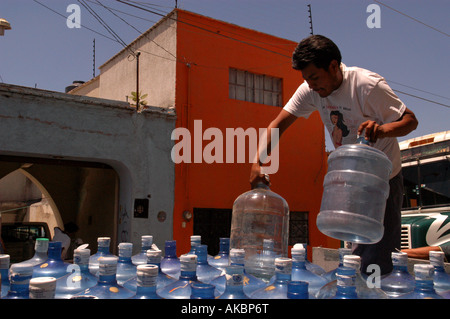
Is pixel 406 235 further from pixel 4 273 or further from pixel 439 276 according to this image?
pixel 4 273

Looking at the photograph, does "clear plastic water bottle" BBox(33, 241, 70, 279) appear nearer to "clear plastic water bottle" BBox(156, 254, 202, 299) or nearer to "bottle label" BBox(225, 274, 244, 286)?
"clear plastic water bottle" BBox(156, 254, 202, 299)

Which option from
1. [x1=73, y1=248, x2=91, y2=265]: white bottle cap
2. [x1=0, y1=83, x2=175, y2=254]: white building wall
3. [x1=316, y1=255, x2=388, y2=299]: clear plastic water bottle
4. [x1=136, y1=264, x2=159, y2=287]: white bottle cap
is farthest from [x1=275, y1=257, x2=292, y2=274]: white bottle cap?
[x1=0, y1=83, x2=175, y2=254]: white building wall

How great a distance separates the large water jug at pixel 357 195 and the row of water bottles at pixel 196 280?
23cm

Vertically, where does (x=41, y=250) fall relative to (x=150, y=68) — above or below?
below

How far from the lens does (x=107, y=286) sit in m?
1.79

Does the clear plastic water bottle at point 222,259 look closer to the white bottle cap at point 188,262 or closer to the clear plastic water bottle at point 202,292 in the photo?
the white bottle cap at point 188,262

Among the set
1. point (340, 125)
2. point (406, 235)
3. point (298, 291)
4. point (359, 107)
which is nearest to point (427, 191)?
point (406, 235)

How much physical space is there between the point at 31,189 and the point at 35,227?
52.1ft

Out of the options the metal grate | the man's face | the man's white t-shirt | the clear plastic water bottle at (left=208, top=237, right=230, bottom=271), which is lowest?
the metal grate

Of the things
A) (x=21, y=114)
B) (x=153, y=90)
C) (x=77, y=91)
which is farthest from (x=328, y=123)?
(x=77, y=91)

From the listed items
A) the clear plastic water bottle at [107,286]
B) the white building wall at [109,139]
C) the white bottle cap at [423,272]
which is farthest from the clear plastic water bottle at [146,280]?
the white building wall at [109,139]

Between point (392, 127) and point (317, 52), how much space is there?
618 mm

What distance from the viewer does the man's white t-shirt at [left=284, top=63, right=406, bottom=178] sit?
249 centimetres

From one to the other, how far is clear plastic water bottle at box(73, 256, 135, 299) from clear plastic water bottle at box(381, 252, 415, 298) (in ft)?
4.10
